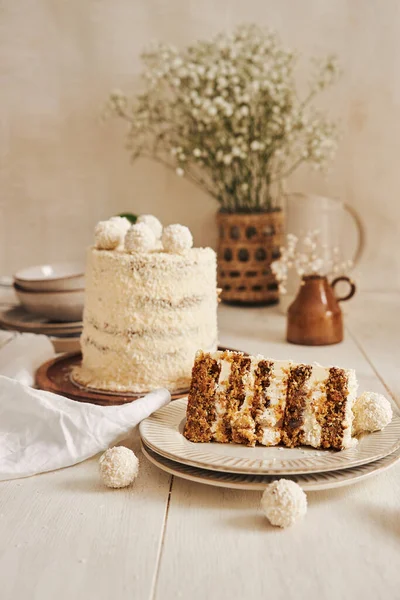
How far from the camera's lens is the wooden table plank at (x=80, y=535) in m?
0.84

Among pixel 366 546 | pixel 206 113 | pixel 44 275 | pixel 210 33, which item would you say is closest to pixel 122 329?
pixel 366 546

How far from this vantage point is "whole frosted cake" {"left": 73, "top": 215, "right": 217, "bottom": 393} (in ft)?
4.62

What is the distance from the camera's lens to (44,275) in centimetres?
217

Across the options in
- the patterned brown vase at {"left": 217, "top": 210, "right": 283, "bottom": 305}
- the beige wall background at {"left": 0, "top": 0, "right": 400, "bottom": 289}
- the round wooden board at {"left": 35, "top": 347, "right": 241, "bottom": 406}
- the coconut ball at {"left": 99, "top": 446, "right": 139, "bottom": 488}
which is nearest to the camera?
the coconut ball at {"left": 99, "top": 446, "right": 139, "bottom": 488}

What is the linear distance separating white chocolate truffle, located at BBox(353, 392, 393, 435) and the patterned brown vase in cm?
128

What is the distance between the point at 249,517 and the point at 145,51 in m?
1.99

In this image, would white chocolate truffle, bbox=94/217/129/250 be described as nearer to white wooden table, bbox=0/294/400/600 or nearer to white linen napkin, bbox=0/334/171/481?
white linen napkin, bbox=0/334/171/481

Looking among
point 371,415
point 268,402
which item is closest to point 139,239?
point 268,402

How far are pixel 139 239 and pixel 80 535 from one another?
0.64 meters

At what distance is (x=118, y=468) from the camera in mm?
1079

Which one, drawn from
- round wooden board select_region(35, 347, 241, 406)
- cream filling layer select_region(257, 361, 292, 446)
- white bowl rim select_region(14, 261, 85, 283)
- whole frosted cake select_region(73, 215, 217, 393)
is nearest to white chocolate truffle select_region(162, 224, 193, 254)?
whole frosted cake select_region(73, 215, 217, 393)

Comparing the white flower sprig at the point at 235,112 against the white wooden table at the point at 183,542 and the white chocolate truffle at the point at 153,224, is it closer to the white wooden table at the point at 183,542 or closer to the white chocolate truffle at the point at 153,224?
the white chocolate truffle at the point at 153,224

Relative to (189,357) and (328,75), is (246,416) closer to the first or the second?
(189,357)

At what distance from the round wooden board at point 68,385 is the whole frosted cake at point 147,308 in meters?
0.03
